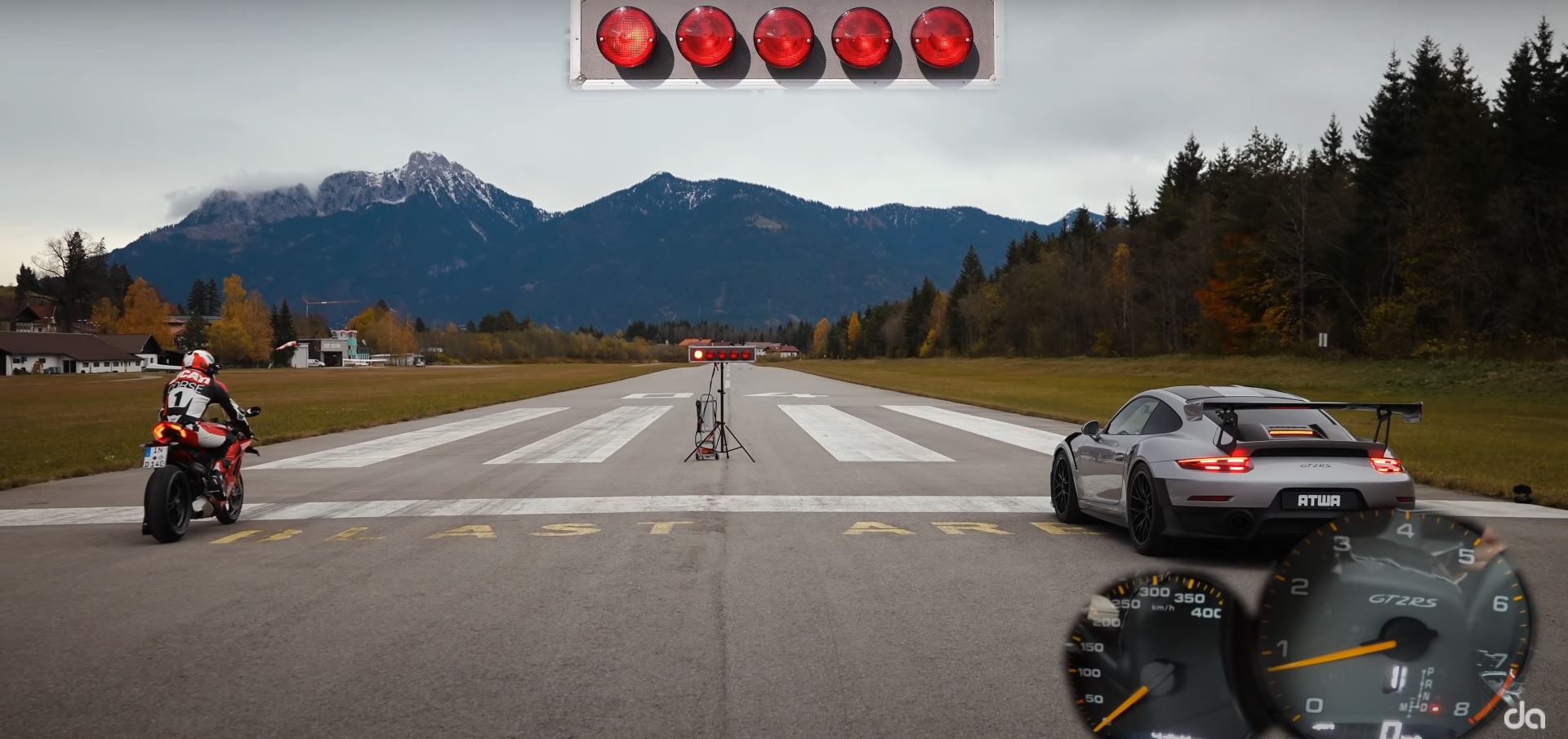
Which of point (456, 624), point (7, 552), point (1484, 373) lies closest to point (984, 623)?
point (456, 624)

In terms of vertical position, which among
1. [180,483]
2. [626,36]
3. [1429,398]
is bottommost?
[1429,398]

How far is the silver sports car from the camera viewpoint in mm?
7766

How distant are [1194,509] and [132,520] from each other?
10.2 meters

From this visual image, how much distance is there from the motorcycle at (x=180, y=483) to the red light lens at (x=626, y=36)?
616 cm

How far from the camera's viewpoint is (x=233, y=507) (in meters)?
10.7

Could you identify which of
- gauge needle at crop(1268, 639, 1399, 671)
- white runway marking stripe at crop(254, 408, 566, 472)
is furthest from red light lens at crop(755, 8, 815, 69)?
white runway marking stripe at crop(254, 408, 566, 472)

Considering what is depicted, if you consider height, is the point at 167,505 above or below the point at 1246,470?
below

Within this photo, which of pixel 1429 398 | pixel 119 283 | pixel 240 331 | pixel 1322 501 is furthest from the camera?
pixel 119 283

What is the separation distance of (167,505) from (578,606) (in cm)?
474

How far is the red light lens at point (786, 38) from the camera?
18.1 ft

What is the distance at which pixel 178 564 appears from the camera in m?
8.53

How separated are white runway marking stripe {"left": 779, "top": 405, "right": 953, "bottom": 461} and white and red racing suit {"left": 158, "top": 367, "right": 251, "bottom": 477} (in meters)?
9.31

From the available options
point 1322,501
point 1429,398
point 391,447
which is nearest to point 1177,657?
point 1322,501

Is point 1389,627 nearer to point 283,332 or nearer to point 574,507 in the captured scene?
point 574,507
